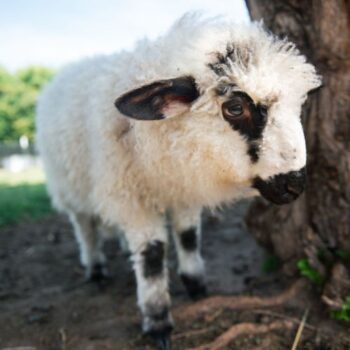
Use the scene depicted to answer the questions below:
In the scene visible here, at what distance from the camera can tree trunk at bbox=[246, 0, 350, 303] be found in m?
3.10

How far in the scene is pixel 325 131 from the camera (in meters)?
3.32

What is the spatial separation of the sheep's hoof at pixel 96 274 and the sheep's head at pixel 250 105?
8.13 ft

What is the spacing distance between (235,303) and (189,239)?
67cm

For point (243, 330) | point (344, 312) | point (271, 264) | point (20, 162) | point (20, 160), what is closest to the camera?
point (344, 312)

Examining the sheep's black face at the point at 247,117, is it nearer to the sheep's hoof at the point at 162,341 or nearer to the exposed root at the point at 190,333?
the exposed root at the point at 190,333

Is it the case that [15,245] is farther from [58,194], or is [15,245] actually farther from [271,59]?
[271,59]

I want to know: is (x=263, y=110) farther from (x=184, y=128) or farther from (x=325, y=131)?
(x=325, y=131)

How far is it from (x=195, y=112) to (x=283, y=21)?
1.30 meters

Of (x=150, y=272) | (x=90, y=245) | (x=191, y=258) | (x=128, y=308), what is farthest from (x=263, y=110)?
(x=90, y=245)

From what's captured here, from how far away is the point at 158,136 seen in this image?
→ 281 centimetres

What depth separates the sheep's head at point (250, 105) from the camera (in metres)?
2.45

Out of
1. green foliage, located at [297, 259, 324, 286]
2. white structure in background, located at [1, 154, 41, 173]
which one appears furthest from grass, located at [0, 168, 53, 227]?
white structure in background, located at [1, 154, 41, 173]

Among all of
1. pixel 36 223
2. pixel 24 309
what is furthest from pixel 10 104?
pixel 24 309

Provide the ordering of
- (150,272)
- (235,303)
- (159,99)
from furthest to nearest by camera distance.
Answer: (235,303), (150,272), (159,99)
